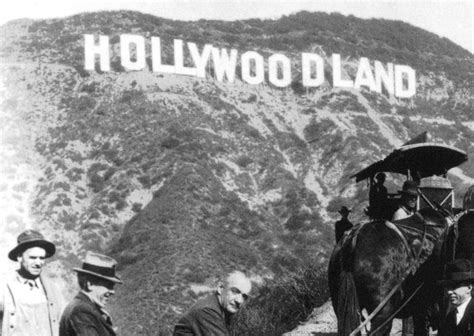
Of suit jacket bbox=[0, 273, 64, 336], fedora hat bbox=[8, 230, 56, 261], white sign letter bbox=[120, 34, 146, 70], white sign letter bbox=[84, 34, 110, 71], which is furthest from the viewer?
white sign letter bbox=[84, 34, 110, 71]

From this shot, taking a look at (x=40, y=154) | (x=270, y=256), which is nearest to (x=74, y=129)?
(x=40, y=154)

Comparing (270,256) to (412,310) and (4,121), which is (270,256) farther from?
(412,310)

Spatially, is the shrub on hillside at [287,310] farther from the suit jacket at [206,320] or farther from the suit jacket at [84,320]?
the suit jacket at [84,320]

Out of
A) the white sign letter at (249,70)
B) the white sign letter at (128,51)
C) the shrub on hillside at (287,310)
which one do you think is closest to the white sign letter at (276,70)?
the white sign letter at (249,70)

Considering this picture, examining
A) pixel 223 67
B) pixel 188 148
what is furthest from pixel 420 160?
pixel 223 67

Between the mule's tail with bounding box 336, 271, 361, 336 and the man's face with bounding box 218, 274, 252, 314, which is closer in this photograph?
the man's face with bounding box 218, 274, 252, 314

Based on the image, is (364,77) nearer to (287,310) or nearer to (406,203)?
(287,310)

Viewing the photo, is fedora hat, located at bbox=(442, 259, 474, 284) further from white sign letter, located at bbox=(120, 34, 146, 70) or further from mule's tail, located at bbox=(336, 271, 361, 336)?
white sign letter, located at bbox=(120, 34, 146, 70)

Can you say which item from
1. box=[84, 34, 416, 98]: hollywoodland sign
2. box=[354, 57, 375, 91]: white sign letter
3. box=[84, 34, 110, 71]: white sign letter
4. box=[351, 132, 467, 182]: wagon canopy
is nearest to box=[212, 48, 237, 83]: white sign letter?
box=[84, 34, 416, 98]: hollywoodland sign
